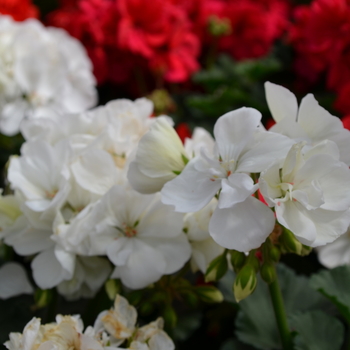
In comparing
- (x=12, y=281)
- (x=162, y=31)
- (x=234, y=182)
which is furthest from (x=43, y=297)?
(x=162, y=31)

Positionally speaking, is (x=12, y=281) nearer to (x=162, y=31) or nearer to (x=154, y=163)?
(x=154, y=163)

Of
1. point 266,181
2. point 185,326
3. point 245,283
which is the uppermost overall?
point 266,181

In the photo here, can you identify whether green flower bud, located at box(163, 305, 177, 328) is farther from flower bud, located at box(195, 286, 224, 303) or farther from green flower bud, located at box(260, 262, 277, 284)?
green flower bud, located at box(260, 262, 277, 284)

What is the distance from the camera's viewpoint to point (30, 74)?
0.94 m

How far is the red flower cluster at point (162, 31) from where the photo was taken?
1.15 m

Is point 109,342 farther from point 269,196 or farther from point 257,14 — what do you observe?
point 257,14

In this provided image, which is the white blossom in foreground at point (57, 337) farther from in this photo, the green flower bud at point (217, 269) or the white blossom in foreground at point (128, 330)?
the green flower bud at point (217, 269)

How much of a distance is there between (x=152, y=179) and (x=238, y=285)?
0.13m

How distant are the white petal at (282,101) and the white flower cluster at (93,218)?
0.35 feet

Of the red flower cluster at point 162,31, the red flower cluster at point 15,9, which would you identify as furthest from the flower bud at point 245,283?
the red flower cluster at point 15,9

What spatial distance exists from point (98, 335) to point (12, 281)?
8.0 inches

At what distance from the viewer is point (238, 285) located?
494 millimetres

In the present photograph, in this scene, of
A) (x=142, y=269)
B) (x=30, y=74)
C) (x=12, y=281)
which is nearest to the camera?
(x=142, y=269)

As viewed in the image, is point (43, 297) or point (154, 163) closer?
point (154, 163)
